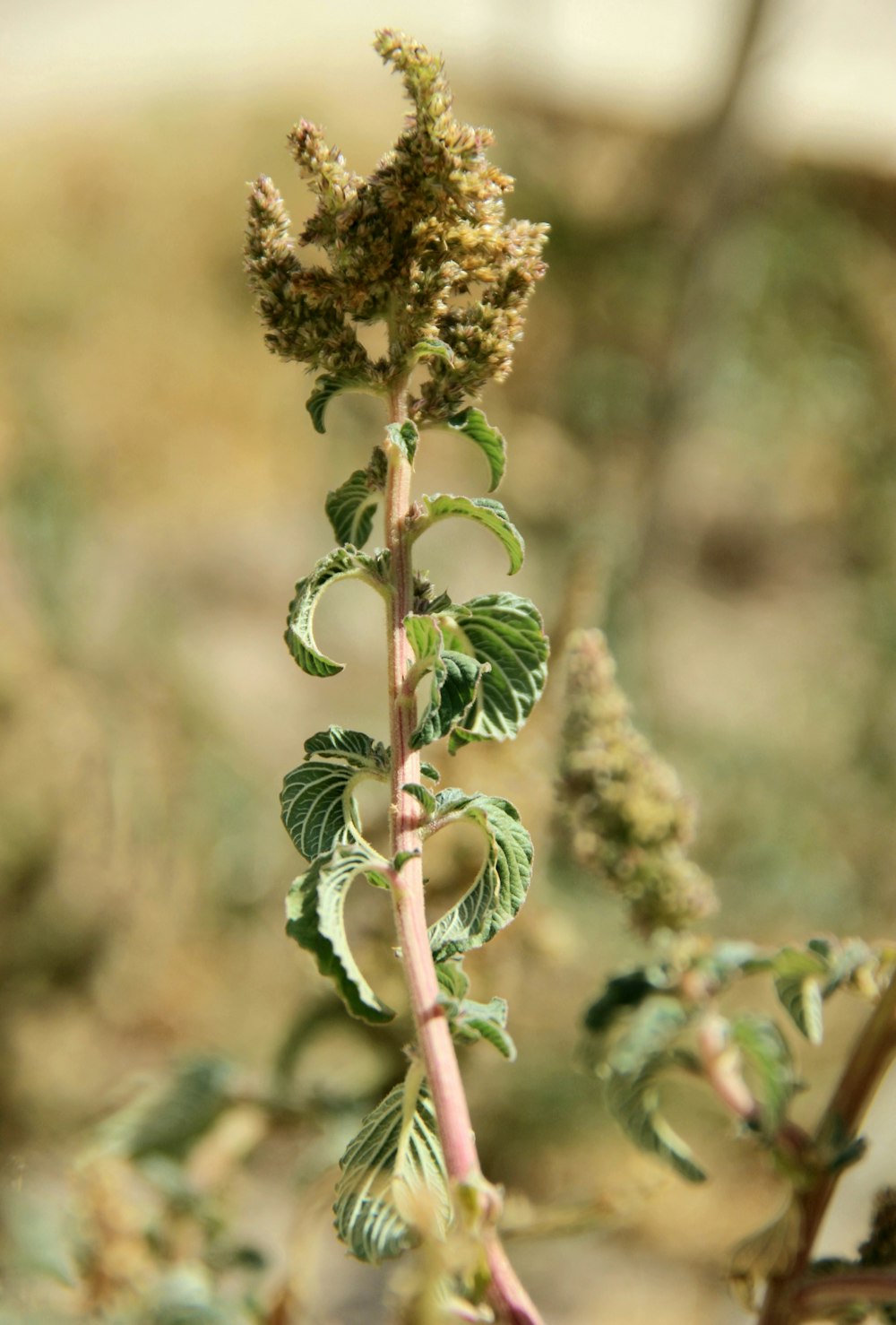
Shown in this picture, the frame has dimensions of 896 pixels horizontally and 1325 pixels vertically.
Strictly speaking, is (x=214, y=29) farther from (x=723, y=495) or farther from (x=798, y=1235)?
(x=798, y=1235)

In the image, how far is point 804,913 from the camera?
4.56ft

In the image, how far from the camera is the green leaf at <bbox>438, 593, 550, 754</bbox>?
1.12 feet

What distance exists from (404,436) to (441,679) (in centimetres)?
7

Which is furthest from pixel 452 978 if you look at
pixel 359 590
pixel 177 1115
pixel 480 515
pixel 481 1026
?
pixel 359 590

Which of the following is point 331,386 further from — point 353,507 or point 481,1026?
point 481,1026

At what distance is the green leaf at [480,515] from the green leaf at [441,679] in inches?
1.1

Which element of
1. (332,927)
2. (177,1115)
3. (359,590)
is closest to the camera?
(332,927)

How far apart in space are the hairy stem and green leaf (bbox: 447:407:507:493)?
25 centimetres

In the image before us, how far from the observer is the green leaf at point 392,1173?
12.9 inches

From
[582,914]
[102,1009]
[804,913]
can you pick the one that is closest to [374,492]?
[582,914]

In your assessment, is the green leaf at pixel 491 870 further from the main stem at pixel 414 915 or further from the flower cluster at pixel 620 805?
the flower cluster at pixel 620 805

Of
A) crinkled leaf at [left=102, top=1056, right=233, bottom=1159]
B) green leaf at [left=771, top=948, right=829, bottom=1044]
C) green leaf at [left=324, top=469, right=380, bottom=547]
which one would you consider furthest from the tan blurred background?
green leaf at [left=324, top=469, right=380, bottom=547]

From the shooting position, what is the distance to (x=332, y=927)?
302mm

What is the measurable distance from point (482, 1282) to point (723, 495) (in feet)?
11.0
